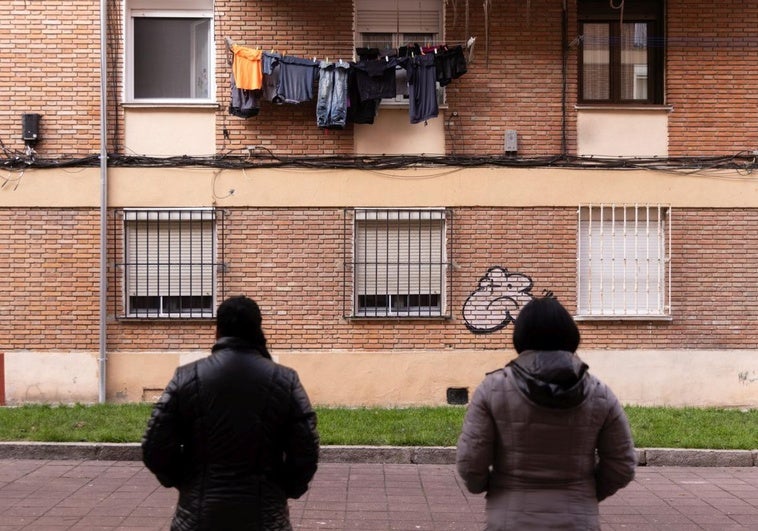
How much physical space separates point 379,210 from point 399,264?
83 cm

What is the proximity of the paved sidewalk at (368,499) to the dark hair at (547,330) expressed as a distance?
13.1ft

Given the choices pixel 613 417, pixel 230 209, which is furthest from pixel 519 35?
pixel 613 417

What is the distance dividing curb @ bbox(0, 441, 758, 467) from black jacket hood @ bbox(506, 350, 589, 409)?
21.5 feet

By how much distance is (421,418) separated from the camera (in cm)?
1123

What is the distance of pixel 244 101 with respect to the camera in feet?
40.5

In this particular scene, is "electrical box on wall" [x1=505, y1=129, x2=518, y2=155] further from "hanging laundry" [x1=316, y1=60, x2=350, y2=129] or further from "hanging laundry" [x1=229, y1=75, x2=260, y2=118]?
"hanging laundry" [x1=229, y1=75, x2=260, y2=118]

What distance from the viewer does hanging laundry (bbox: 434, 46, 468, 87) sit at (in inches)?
480

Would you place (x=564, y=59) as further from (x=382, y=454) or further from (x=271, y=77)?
(x=382, y=454)

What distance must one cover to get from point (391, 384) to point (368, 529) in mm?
5586

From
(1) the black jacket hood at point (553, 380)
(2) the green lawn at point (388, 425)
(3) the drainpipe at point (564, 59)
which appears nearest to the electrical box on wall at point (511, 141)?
(3) the drainpipe at point (564, 59)

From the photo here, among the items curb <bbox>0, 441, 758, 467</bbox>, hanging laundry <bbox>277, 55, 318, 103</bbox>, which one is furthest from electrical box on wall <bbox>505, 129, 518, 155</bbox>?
curb <bbox>0, 441, 758, 467</bbox>

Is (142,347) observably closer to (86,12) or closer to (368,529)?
(86,12)

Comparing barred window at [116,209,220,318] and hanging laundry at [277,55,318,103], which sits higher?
hanging laundry at [277,55,318,103]

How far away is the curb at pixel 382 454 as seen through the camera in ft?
31.9
